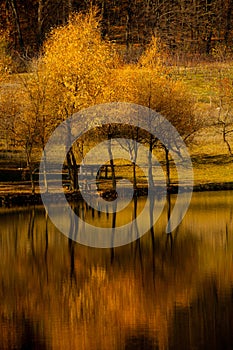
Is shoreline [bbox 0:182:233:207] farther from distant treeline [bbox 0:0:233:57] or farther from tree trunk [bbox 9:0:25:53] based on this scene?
distant treeline [bbox 0:0:233:57]

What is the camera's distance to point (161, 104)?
56281 millimetres

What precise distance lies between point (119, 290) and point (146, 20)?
263ft

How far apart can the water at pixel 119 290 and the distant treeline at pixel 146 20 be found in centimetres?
6217

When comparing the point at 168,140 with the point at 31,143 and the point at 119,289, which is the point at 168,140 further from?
the point at 119,289

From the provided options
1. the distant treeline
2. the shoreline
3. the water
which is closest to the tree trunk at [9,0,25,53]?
the distant treeline

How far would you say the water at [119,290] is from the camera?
69.4 feet

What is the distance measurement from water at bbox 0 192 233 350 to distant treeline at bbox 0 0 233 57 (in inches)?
2447

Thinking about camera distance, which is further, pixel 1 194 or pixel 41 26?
pixel 41 26

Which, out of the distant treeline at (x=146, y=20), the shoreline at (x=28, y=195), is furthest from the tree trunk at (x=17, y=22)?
the shoreline at (x=28, y=195)

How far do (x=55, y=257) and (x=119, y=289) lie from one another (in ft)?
22.3

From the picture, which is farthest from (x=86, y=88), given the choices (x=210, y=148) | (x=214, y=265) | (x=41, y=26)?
(x=41, y=26)

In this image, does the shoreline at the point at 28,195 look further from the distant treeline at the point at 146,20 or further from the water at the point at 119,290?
the distant treeline at the point at 146,20

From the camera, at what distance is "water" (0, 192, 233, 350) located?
832 inches

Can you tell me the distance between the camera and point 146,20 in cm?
10300
